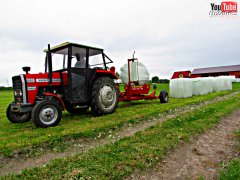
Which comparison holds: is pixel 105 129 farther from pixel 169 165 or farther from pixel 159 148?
pixel 169 165

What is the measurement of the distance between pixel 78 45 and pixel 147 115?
138 inches

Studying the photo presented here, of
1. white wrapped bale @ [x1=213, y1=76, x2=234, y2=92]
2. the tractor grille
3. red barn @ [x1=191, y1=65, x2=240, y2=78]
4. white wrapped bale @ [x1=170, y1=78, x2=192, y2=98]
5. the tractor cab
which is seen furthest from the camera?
red barn @ [x1=191, y1=65, x2=240, y2=78]

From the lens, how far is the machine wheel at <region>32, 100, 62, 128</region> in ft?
16.2

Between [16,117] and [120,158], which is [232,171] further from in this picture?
[16,117]

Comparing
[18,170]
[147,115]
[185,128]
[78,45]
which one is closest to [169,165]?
[185,128]

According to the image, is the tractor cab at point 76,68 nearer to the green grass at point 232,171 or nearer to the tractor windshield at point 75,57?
the tractor windshield at point 75,57

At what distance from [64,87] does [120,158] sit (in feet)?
12.7

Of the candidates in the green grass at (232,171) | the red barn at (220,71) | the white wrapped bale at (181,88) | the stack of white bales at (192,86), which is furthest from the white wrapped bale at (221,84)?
the red barn at (220,71)

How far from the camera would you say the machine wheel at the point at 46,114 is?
16.2 feet

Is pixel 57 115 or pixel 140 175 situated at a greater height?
pixel 57 115

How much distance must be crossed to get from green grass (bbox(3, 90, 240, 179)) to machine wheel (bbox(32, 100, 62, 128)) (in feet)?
7.39

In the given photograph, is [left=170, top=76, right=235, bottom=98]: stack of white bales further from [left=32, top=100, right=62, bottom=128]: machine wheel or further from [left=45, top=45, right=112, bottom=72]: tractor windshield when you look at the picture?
[left=32, top=100, right=62, bottom=128]: machine wheel

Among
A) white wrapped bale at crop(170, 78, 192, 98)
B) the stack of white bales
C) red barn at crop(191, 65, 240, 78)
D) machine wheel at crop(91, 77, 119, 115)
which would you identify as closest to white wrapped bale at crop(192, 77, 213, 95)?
the stack of white bales

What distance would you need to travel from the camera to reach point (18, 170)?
2.96m
